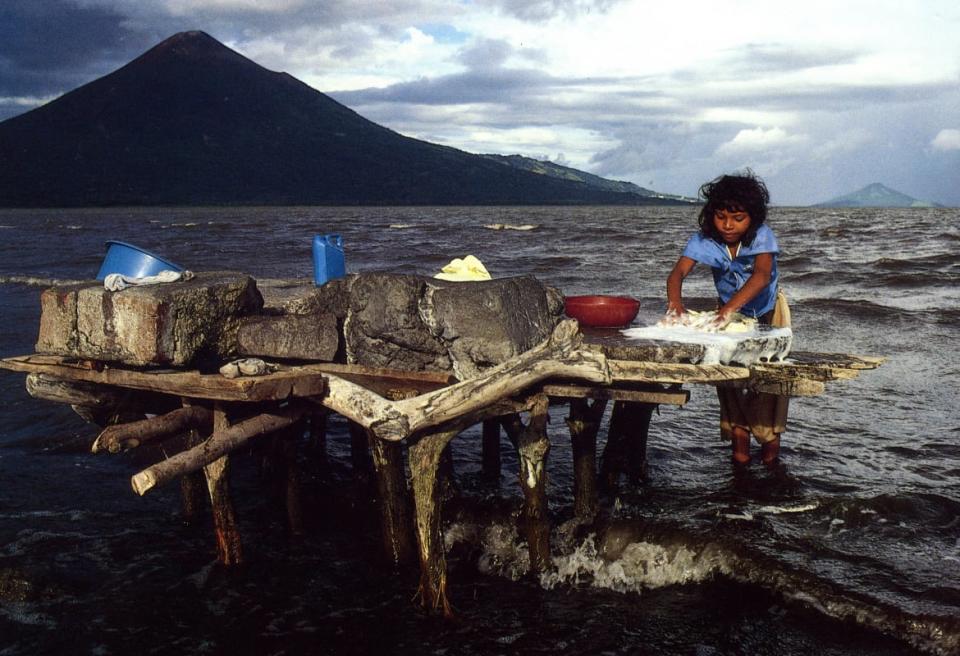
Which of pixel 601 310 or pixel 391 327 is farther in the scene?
pixel 601 310

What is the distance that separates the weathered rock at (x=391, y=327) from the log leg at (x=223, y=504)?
1116 mm

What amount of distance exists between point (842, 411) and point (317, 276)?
24.0 ft

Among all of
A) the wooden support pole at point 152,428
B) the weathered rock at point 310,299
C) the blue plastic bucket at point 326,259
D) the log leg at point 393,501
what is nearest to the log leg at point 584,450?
the log leg at point 393,501

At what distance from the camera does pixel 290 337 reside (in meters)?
5.96

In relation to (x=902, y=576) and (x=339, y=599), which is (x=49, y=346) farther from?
(x=902, y=576)

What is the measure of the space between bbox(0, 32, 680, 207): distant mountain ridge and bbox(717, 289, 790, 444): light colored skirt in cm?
12940

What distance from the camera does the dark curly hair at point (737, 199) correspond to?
636cm

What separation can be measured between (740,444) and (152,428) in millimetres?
5113

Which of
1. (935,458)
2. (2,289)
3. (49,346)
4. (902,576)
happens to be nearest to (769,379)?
(902,576)

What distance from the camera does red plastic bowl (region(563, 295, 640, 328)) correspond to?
6.68 m

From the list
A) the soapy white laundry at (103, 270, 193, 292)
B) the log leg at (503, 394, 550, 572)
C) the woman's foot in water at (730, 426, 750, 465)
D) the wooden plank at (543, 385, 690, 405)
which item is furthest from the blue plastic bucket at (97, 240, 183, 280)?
the woman's foot in water at (730, 426, 750, 465)

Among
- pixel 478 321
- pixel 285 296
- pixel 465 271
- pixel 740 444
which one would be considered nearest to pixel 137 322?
pixel 285 296

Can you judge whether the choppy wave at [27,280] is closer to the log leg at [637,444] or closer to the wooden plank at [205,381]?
the wooden plank at [205,381]

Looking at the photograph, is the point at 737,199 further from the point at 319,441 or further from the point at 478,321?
the point at 319,441
